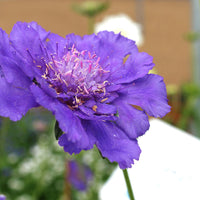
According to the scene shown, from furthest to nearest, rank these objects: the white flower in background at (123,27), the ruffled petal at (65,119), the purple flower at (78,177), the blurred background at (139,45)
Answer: the blurred background at (139,45), the white flower in background at (123,27), the purple flower at (78,177), the ruffled petal at (65,119)

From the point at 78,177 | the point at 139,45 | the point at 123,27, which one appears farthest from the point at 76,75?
the point at 139,45

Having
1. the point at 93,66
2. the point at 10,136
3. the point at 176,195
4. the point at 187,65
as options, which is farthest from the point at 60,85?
the point at 187,65

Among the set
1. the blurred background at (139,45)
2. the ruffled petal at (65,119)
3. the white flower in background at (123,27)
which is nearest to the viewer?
the ruffled petal at (65,119)

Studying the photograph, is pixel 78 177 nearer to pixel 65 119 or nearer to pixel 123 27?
pixel 123 27

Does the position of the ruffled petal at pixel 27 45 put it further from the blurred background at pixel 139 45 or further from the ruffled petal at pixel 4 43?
the blurred background at pixel 139 45

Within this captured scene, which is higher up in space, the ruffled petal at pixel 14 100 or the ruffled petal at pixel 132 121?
the ruffled petal at pixel 132 121

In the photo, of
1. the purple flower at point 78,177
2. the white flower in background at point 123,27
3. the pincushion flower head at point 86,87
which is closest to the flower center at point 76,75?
the pincushion flower head at point 86,87

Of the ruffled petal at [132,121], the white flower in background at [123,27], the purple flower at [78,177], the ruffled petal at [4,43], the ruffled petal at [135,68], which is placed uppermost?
the white flower in background at [123,27]

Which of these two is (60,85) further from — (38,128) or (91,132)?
(38,128)
